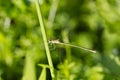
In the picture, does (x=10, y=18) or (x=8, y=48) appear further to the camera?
(x=10, y=18)

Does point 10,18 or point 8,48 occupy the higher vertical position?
point 10,18

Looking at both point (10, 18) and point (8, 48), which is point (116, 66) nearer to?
point (8, 48)


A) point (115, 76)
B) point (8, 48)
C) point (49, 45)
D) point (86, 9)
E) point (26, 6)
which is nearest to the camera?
point (49, 45)

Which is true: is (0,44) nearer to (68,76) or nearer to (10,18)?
(10,18)

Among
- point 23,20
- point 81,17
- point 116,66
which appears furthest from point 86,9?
point 116,66

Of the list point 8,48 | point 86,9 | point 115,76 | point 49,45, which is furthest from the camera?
point 86,9

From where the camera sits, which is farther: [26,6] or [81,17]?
[81,17]

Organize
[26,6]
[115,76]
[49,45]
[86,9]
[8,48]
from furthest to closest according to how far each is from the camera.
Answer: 1. [86,9]
2. [26,6]
3. [8,48]
4. [115,76]
5. [49,45]

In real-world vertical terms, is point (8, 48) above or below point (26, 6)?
below

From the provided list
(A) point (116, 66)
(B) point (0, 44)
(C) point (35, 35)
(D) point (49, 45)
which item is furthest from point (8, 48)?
(D) point (49, 45)
